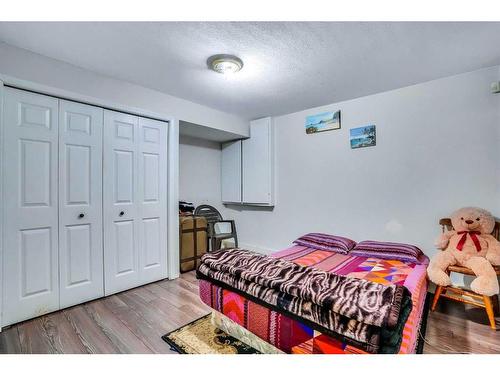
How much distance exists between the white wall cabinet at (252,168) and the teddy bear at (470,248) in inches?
90.0

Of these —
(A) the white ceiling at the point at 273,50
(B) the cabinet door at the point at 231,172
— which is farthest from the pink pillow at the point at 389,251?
(B) the cabinet door at the point at 231,172

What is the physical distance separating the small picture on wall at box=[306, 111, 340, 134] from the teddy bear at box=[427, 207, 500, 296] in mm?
1735

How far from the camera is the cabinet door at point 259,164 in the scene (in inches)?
153

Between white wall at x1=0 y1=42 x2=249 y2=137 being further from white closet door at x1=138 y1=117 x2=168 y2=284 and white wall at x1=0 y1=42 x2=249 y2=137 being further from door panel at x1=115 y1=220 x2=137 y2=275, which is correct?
door panel at x1=115 y1=220 x2=137 y2=275

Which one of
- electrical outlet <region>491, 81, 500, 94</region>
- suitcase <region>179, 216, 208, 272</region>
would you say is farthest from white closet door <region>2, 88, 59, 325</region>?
electrical outlet <region>491, 81, 500, 94</region>

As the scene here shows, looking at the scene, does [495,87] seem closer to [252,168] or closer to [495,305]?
[495,305]

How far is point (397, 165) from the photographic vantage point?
9.20ft

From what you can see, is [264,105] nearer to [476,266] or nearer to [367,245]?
[367,245]

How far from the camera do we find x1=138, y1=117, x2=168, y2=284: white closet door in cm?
284

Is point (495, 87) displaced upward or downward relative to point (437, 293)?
upward

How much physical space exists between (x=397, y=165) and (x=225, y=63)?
7.42 feet

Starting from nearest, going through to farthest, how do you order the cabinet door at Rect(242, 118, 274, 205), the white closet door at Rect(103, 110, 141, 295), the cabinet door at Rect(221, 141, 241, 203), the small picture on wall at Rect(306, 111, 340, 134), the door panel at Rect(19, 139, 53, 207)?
the door panel at Rect(19, 139, 53, 207)
the white closet door at Rect(103, 110, 141, 295)
the small picture on wall at Rect(306, 111, 340, 134)
the cabinet door at Rect(242, 118, 274, 205)
the cabinet door at Rect(221, 141, 241, 203)

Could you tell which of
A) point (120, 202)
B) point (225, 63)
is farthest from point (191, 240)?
point (225, 63)
